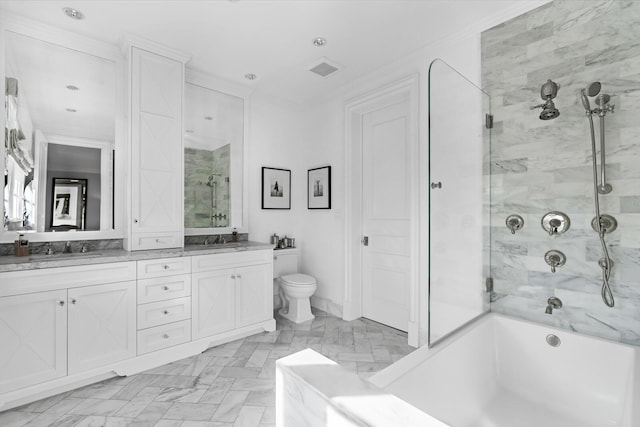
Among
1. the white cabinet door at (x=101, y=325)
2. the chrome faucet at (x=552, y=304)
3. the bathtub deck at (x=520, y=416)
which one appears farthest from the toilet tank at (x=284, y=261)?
the chrome faucet at (x=552, y=304)

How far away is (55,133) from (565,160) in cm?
360

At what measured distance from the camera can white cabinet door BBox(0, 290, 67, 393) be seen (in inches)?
69.7

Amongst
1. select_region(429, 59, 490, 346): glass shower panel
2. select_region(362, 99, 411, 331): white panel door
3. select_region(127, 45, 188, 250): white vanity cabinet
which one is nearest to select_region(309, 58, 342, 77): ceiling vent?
select_region(362, 99, 411, 331): white panel door

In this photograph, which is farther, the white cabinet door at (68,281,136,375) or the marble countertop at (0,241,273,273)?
the white cabinet door at (68,281,136,375)

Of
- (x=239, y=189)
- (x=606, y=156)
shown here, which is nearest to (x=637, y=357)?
(x=606, y=156)

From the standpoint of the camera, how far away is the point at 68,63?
242 centimetres

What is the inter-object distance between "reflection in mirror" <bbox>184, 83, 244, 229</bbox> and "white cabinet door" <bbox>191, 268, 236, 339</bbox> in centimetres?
70

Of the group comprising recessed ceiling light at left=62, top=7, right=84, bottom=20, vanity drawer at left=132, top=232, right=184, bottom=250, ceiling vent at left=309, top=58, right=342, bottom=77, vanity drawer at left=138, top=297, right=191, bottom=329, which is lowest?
vanity drawer at left=138, top=297, right=191, bottom=329

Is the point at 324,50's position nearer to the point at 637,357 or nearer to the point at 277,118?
the point at 277,118

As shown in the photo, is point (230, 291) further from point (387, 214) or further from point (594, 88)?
point (594, 88)

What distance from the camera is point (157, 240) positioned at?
8.57 ft

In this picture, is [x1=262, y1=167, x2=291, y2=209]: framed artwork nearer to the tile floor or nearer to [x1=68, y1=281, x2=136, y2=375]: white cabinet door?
the tile floor

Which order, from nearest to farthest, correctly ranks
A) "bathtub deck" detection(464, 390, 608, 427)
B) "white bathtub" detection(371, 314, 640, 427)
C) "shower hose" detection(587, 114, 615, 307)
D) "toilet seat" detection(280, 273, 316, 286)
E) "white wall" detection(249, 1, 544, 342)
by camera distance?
"white bathtub" detection(371, 314, 640, 427)
"bathtub deck" detection(464, 390, 608, 427)
"shower hose" detection(587, 114, 615, 307)
"toilet seat" detection(280, 273, 316, 286)
"white wall" detection(249, 1, 544, 342)

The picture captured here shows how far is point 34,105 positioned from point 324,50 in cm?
232
